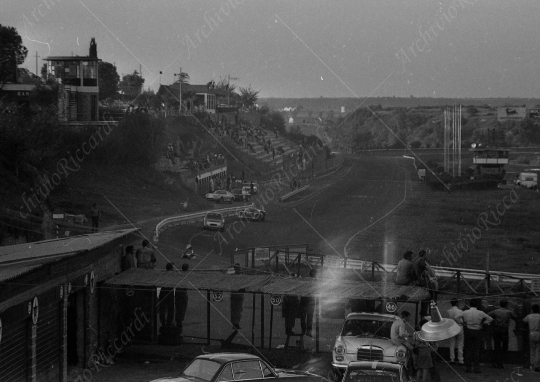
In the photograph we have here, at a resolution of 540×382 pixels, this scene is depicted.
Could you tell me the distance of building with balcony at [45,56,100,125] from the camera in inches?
2547

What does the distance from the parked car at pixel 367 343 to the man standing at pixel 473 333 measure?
6.08 feet

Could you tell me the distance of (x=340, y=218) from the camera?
2694 inches

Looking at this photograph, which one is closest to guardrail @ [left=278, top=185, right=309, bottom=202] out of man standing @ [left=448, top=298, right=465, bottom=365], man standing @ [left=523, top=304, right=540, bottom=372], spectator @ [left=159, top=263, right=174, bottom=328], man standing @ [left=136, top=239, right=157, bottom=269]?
man standing @ [left=136, top=239, right=157, bottom=269]

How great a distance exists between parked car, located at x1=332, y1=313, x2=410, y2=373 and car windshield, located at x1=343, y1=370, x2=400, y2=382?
2387 mm

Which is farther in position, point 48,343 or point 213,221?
point 213,221

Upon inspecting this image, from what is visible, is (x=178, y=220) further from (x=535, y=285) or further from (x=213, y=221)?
(x=535, y=285)

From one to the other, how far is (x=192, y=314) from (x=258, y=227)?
30.7 m

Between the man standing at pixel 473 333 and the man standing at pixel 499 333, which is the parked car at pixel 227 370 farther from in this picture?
the man standing at pixel 499 333

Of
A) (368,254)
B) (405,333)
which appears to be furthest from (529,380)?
(368,254)

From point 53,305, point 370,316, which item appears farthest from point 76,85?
point 370,316

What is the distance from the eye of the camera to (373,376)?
12969mm

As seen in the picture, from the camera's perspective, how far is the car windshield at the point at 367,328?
16078 mm

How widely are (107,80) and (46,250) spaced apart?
85.8 metres

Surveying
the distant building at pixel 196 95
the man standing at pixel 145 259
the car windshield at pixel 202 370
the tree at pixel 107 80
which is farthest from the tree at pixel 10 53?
the car windshield at pixel 202 370
